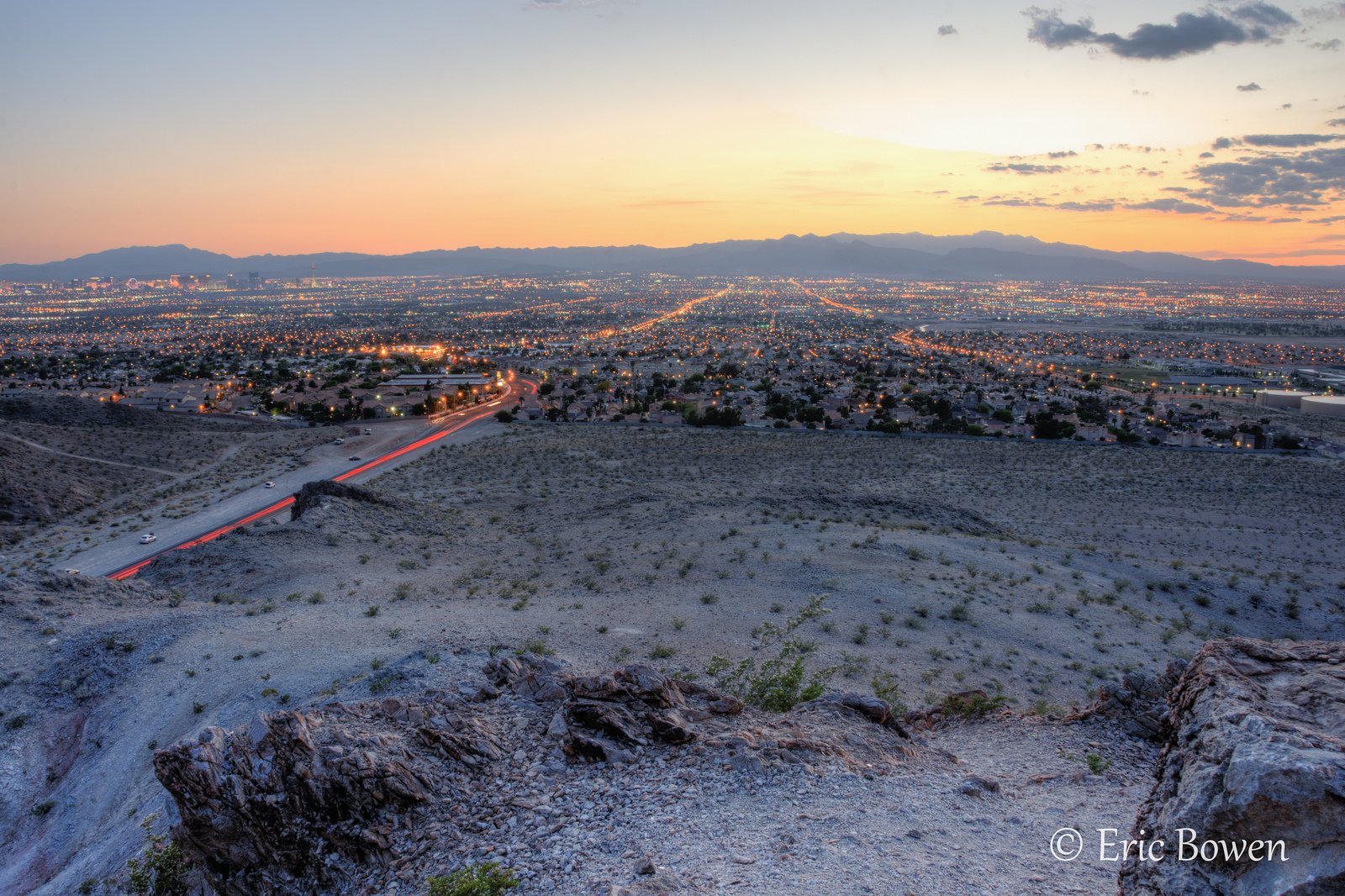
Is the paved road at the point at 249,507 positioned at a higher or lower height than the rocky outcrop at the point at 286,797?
lower

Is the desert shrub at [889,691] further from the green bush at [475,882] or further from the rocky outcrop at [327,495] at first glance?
the rocky outcrop at [327,495]

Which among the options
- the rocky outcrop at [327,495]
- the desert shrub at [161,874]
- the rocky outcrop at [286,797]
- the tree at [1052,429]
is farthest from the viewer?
the tree at [1052,429]

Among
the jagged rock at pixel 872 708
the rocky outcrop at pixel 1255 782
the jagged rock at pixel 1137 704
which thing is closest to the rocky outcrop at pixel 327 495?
the jagged rock at pixel 872 708

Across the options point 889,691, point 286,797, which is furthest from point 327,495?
point 889,691

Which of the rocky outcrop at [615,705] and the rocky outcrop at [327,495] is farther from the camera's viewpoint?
the rocky outcrop at [327,495]

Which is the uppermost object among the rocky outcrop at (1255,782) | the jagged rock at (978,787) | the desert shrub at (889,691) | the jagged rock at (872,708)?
the rocky outcrop at (1255,782)

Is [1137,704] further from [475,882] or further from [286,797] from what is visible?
[286,797]

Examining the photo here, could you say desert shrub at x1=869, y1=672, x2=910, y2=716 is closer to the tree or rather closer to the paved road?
the paved road

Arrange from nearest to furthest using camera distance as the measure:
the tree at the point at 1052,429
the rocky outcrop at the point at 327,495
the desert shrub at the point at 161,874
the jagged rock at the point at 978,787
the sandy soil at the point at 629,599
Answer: the desert shrub at the point at 161,874 → the jagged rock at the point at 978,787 → the sandy soil at the point at 629,599 → the rocky outcrop at the point at 327,495 → the tree at the point at 1052,429
